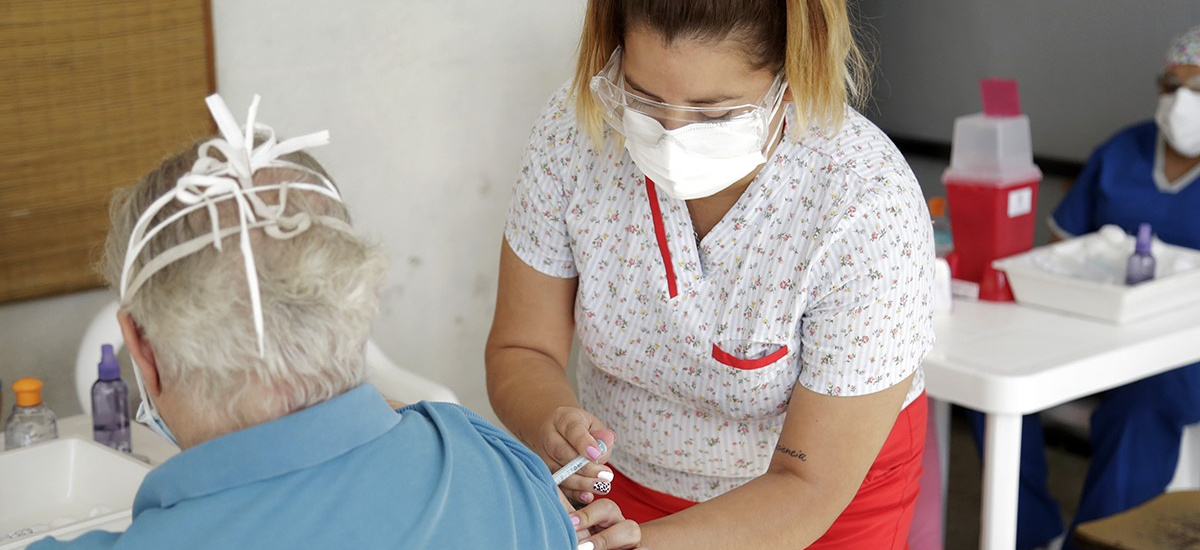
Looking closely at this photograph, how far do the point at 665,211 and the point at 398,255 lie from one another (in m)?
1.34

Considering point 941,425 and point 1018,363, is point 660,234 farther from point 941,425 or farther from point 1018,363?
point 941,425

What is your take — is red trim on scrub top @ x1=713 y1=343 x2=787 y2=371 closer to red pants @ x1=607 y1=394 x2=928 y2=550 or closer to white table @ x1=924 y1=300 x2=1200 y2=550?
red pants @ x1=607 y1=394 x2=928 y2=550

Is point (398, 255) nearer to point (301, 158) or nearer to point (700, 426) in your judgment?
point (700, 426)

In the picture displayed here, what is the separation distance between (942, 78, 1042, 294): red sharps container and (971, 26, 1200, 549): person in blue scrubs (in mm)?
651

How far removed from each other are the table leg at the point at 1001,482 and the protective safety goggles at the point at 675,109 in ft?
3.39

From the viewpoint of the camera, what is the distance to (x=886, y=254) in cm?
146

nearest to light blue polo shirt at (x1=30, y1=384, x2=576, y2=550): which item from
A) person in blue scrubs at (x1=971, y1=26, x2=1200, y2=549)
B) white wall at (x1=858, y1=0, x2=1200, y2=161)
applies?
person in blue scrubs at (x1=971, y1=26, x2=1200, y2=549)

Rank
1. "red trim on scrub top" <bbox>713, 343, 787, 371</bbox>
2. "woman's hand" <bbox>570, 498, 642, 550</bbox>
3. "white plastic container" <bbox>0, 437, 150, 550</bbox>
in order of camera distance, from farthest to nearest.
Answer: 1. "white plastic container" <bbox>0, 437, 150, 550</bbox>
2. "red trim on scrub top" <bbox>713, 343, 787, 371</bbox>
3. "woman's hand" <bbox>570, 498, 642, 550</bbox>

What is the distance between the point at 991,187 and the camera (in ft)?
9.09

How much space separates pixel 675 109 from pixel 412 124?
1.41 m

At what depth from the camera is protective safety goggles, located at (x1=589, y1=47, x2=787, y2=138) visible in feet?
4.86

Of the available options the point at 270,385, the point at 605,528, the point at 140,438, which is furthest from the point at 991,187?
the point at 270,385

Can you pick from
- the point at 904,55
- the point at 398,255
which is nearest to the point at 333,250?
the point at 398,255

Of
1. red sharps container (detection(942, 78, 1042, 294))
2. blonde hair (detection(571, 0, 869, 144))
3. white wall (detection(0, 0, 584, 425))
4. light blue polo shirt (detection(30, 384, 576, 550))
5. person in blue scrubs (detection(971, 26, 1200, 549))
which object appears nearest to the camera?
light blue polo shirt (detection(30, 384, 576, 550))
